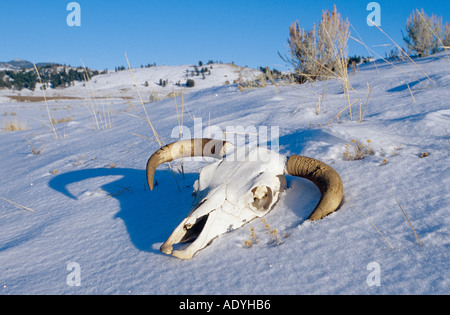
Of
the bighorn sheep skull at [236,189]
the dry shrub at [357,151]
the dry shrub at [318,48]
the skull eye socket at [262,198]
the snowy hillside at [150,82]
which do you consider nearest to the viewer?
the bighorn sheep skull at [236,189]

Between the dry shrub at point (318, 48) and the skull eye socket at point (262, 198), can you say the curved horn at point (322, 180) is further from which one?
the dry shrub at point (318, 48)

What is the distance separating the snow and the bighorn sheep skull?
8 cm

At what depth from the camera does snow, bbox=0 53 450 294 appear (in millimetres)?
1504

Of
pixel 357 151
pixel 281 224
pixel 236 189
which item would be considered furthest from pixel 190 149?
pixel 357 151

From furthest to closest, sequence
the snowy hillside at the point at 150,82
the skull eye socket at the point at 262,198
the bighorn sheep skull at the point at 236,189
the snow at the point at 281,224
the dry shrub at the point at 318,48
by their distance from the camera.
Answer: the snowy hillside at the point at 150,82 → the dry shrub at the point at 318,48 → the skull eye socket at the point at 262,198 → the bighorn sheep skull at the point at 236,189 → the snow at the point at 281,224

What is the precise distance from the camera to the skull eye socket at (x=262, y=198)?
2.19m

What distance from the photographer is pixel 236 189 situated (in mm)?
2107

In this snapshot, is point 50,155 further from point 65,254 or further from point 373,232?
point 373,232

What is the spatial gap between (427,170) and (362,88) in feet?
10.5

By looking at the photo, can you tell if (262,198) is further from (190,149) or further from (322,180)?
(190,149)

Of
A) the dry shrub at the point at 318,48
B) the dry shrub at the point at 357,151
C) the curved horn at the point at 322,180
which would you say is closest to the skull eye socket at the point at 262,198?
the curved horn at the point at 322,180

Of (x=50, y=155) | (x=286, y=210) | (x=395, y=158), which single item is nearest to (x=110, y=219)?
(x=286, y=210)

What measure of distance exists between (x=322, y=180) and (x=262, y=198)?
1.49ft

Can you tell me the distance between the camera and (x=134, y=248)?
2.01 meters
